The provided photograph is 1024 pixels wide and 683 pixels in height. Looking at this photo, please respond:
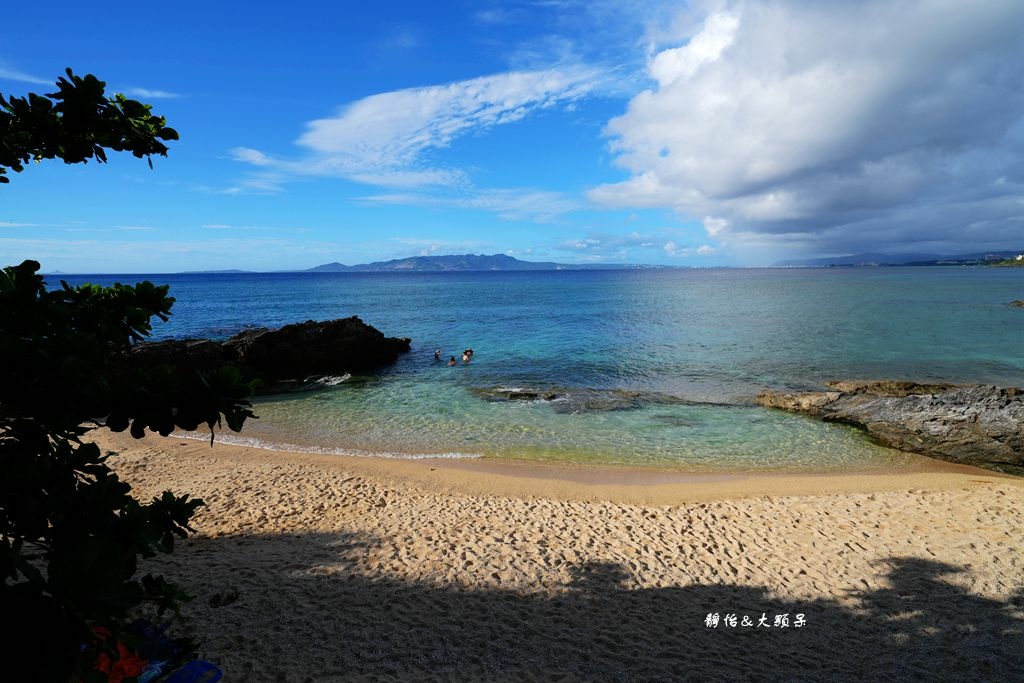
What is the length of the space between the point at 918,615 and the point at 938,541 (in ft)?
9.94

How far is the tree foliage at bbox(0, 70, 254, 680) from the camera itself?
73.7 inches

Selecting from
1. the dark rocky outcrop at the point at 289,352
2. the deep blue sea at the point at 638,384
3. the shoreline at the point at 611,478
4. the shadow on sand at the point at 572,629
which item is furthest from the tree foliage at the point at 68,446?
the dark rocky outcrop at the point at 289,352

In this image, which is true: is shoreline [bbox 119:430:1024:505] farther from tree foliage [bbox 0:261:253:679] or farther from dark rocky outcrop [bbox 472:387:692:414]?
tree foliage [bbox 0:261:253:679]

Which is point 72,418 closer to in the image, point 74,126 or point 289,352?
point 74,126

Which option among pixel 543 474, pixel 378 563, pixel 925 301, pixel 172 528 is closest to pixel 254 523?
pixel 378 563

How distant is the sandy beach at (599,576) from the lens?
6.94m

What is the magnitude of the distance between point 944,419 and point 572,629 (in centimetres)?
1592

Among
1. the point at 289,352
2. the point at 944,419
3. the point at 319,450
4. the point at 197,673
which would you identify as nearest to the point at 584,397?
the point at 319,450

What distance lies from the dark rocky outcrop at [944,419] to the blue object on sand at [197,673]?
18.6m

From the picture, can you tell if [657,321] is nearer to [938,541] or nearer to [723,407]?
[723,407]

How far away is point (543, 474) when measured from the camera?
14336 mm

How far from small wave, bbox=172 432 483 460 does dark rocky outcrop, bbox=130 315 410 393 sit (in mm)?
7468

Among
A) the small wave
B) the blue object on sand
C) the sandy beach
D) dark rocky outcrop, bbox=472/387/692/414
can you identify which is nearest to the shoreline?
the sandy beach

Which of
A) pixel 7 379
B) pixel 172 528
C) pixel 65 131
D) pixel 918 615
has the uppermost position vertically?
pixel 65 131
